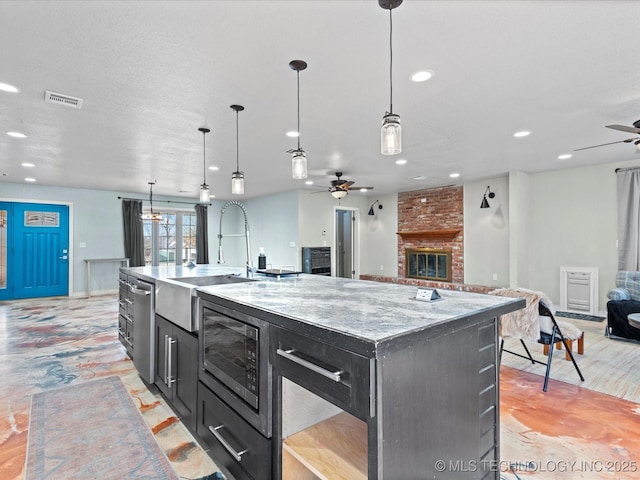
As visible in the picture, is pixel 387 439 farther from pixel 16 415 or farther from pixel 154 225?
pixel 154 225

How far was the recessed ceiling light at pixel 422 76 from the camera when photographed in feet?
8.11

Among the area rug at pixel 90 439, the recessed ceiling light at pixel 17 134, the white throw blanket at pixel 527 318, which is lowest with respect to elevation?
the area rug at pixel 90 439

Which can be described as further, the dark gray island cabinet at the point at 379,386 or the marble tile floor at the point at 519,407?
the marble tile floor at the point at 519,407

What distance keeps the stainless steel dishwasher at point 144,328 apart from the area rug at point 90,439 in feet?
0.87

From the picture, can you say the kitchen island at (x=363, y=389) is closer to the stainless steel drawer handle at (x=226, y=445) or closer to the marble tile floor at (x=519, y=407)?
the stainless steel drawer handle at (x=226, y=445)

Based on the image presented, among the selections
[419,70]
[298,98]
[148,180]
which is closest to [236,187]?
[298,98]

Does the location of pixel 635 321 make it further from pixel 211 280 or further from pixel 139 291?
pixel 139 291

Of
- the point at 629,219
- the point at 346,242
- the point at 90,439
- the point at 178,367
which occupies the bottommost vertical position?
the point at 90,439

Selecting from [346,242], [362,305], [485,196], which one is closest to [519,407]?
[362,305]

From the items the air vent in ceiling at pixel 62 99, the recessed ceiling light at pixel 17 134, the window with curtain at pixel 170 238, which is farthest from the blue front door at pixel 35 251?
the air vent in ceiling at pixel 62 99

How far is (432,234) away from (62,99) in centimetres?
697

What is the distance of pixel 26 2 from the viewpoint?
5.65 ft

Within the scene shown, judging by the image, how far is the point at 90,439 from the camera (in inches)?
87.3

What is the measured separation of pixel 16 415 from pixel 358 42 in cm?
351
